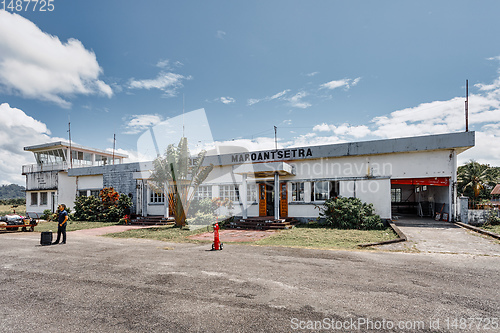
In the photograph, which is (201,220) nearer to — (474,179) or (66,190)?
(66,190)

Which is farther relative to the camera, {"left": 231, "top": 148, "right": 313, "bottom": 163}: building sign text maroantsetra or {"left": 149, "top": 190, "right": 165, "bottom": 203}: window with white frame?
{"left": 149, "top": 190, "right": 165, "bottom": 203}: window with white frame

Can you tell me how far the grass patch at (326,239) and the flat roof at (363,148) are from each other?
14.9ft

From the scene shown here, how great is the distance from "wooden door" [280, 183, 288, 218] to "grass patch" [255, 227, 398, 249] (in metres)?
4.04

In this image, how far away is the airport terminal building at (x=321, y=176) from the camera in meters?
14.7

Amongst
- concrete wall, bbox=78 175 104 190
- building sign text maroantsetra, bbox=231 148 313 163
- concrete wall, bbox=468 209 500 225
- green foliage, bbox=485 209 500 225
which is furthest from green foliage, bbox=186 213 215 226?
green foliage, bbox=485 209 500 225

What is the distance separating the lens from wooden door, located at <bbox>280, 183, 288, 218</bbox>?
17547 mm

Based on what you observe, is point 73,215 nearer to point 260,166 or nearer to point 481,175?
point 260,166

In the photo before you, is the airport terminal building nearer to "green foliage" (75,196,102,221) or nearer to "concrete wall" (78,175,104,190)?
"concrete wall" (78,175,104,190)

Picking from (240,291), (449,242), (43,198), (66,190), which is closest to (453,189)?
(449,242)

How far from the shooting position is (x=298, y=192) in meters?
17.4

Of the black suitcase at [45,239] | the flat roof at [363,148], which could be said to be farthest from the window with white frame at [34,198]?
the black suitcase at [45,239]

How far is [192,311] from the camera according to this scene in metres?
4.52

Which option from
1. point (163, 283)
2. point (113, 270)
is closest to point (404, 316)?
point (163, 283)

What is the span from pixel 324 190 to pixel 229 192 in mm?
6440
